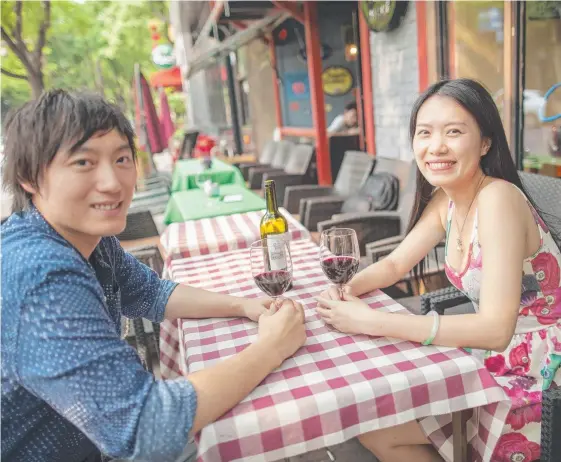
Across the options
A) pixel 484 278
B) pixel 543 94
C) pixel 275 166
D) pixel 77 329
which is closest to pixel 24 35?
pixel 275 166

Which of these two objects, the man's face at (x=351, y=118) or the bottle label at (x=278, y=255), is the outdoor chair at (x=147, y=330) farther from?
the man's face at (x=351, y=118)

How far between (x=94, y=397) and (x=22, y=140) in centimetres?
58

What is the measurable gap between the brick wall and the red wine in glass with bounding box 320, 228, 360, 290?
3.40 m

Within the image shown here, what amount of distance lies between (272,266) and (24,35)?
9695 mm

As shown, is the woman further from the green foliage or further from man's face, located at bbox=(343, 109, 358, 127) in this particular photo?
the green foliage

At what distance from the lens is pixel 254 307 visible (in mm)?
1498

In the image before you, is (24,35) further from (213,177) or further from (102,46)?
(102,46)

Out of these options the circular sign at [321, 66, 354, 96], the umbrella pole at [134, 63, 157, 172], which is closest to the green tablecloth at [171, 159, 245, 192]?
→ the umbrella pole at [134, 63, 157, 172]

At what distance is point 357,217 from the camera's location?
11.7ft

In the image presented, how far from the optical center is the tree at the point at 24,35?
8156mm

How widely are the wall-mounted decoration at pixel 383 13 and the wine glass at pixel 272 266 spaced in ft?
11.9

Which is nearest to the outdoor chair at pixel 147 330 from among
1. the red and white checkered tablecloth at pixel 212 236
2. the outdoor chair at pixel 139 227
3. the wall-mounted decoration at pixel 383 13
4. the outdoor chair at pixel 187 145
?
the red and white checkered tablecloth at pixel 212 236

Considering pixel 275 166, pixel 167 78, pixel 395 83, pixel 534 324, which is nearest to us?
pixel 534 324

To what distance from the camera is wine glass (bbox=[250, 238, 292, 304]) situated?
4.82 feet
